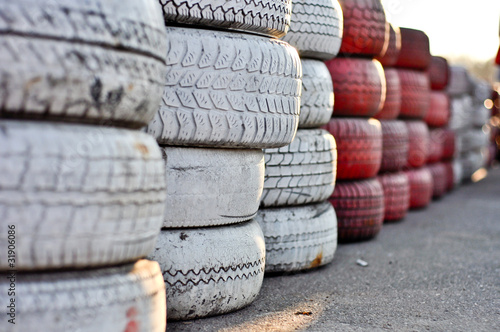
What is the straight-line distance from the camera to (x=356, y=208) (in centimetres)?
402

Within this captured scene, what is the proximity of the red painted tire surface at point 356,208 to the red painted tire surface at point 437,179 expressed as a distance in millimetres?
2880

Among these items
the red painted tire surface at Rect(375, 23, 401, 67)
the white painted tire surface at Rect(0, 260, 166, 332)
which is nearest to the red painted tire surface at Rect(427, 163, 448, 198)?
the red painted tire surface at Rect(375, 23, 401, 67)

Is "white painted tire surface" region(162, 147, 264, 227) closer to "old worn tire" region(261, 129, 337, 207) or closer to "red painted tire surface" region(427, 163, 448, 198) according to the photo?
"old worn tire" region(261, 129, 337, 207)

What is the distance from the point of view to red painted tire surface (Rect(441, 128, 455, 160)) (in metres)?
7.13

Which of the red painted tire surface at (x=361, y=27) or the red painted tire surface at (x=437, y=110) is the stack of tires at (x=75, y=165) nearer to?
the red painted tire surface at (x=361, y=27)

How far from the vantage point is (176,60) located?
2146 mm

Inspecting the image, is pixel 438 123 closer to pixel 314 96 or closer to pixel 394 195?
pixel 394 195

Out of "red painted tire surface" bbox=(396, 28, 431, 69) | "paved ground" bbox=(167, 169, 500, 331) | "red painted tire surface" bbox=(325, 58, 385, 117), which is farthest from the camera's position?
"red painted tire surface" bbox=(396, 28, 431, 69)

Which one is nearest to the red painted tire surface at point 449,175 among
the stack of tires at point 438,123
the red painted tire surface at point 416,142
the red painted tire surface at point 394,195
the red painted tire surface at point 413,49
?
the stack of tires at point 438,123

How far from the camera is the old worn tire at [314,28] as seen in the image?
3146 mm

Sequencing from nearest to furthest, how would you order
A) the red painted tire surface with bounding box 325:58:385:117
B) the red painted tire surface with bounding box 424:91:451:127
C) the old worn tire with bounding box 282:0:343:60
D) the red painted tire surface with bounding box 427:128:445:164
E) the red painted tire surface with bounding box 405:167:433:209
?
the old worn tire with bounding box 282:0:343:60
the red painted tire surface with bounding box 325:58:385:117
the red painted tire surface with bounding box 405:167:433:209
the red painted tire surface with bounding box 424:91:451:127
the red painted tire surface with bounding box 427:128:445:164

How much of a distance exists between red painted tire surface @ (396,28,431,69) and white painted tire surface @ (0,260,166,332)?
432 centimetres

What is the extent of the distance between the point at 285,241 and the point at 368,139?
132 cm

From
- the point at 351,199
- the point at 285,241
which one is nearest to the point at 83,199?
the point at 285,241
